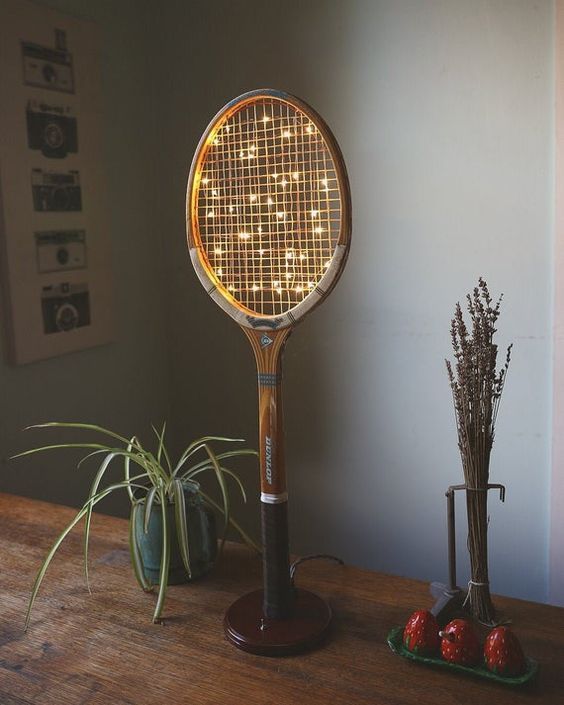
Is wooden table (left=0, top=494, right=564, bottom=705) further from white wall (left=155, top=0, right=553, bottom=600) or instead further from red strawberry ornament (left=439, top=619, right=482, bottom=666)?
white wall (left=155, top=0, right=553, bottom=600)

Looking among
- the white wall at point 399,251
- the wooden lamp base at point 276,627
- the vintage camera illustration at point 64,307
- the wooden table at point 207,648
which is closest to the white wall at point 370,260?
the white wall at point 399,251

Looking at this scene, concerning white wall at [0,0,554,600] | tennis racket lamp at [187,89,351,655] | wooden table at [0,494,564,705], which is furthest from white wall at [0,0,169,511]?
tennis racket lamp at [187,89,351,655]

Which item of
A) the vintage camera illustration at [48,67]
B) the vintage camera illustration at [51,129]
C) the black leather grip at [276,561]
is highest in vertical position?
the vintage camera illustration at [48,67]

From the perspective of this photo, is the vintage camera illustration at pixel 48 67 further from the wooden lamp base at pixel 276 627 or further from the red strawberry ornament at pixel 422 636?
the red strawberry ornament at pixel 422 636

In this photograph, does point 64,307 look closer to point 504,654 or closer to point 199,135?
point 199,135

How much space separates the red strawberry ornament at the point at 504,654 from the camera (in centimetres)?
99

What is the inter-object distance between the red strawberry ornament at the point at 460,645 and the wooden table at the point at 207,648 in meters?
0.02

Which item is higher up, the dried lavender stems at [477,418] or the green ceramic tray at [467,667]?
the dried lavender stems at [477,418]

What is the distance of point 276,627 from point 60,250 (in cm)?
153

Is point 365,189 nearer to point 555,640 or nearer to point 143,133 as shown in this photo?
point 143,133

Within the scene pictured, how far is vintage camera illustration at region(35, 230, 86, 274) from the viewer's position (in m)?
2.25

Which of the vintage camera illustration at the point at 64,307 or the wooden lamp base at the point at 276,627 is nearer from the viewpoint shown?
the wooden lamp base at the point at 276,627

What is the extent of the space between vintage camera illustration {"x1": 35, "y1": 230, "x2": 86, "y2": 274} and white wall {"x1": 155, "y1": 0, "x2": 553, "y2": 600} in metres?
0.43

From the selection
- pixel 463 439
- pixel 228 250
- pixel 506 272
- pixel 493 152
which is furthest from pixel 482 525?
pixel 493 152
